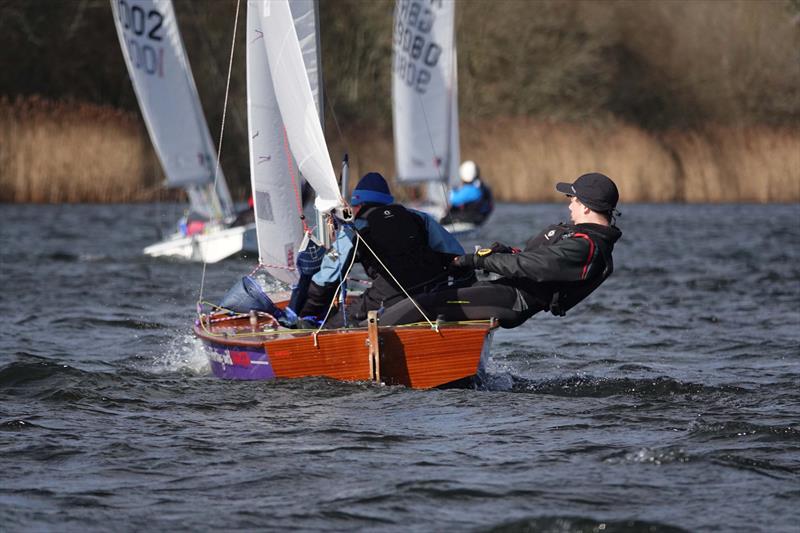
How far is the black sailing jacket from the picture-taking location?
6664mm

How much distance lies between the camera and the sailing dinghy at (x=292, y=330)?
265 inches

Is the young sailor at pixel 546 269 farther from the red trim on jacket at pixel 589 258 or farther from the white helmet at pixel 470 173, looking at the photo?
the white helmet at pixel 470 173

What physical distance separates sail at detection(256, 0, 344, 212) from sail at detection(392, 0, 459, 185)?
40.5 ft

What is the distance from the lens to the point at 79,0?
101ft

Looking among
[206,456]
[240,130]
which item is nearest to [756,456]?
[206,456]

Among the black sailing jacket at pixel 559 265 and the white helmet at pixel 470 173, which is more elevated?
the white helmet at pixel 470 173

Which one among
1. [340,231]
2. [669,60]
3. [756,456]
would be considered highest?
[669,60]

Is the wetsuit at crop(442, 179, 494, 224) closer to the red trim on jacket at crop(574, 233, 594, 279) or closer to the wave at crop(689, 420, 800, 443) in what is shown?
the red trim on jacket at crop(574, 233, 594, 279)

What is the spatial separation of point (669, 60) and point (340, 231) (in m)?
29.9

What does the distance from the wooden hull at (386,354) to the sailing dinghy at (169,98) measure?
30.5 feet

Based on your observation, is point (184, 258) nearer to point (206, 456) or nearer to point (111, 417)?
point (111, 417)

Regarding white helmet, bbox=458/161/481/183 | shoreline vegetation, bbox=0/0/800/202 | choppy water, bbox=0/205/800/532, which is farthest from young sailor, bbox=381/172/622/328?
shoreline vegetation, bbox=0/0/800/202

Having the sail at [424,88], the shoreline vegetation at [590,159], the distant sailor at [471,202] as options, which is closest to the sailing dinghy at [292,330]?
the distant sailor at [471,202]

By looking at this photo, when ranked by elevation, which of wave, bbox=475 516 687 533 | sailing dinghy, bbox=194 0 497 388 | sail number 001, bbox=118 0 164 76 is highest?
sail number 001, bbox=118 0 164 76
